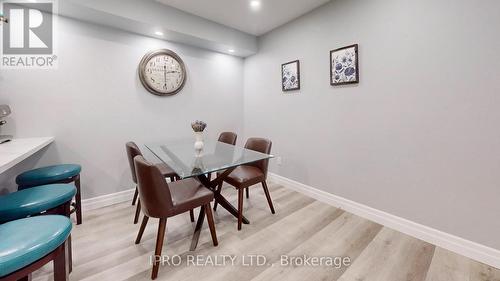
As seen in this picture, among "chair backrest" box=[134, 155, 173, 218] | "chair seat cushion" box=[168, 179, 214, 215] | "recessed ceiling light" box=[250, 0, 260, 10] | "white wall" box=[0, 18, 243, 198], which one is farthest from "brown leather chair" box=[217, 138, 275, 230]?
"recessed ceiling light" box=[250, 0, 260, 10]

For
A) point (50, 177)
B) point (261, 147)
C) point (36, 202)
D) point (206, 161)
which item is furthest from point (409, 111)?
point (50, 177)

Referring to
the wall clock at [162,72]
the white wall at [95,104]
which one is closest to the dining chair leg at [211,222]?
the white wall at [95,104]

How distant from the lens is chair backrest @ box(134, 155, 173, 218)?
1.46 m

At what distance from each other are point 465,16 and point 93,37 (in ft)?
12.1

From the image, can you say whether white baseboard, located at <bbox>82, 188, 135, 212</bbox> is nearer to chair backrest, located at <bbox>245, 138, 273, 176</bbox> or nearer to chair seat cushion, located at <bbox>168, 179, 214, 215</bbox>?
chair seat cushion, located at <bbox>168, 179, 214, 215</bbox>

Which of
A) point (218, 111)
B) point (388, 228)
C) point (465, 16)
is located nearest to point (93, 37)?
point (218, 111)

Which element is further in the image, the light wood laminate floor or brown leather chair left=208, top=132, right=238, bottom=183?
brown leather chair left=208, top=132, right=238, bottom=183

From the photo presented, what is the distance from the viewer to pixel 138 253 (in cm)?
176

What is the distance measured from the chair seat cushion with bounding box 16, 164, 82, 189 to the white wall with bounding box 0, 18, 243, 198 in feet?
1.47

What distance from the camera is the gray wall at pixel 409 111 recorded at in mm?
1615

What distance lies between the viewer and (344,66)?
95.3 inches

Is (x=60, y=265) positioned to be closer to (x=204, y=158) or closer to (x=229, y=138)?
(x=204, y=158)

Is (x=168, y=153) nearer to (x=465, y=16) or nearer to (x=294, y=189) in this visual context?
(x=294, y=189)

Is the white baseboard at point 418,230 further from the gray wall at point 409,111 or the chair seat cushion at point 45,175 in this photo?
the chair seat cushion at point 45,175
